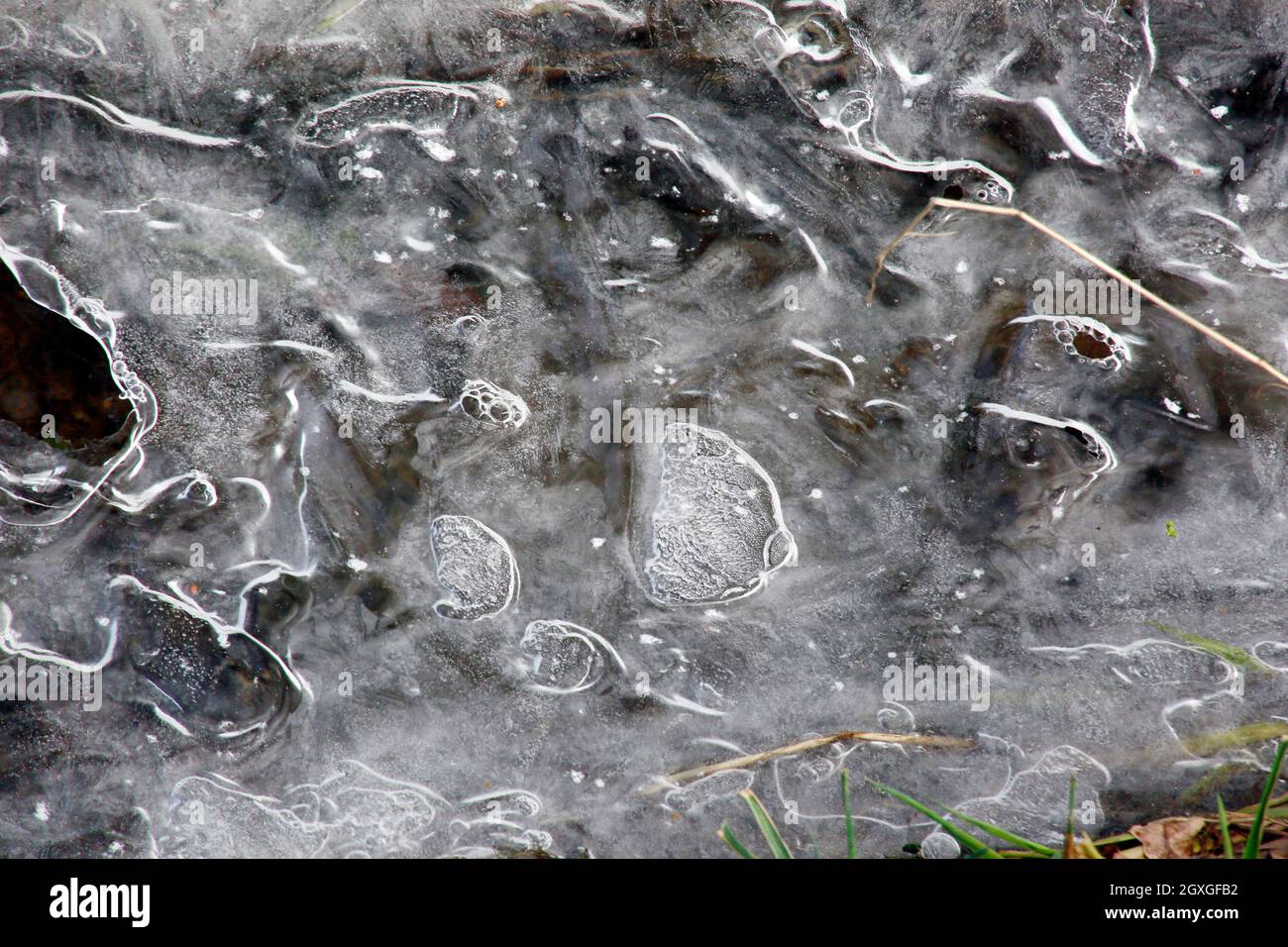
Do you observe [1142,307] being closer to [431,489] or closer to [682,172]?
[682,172]

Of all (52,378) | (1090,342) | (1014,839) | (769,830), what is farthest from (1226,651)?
(52,378)

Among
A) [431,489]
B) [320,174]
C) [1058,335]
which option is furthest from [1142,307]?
[320,174]

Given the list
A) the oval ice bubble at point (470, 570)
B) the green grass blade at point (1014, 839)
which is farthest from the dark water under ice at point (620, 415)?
the green grass blade at point (1014, 839)

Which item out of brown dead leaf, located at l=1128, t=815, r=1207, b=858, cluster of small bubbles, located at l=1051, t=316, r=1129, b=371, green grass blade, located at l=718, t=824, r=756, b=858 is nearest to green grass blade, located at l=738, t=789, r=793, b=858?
green grass blade, located at l=718, t=824, r=756, b=858

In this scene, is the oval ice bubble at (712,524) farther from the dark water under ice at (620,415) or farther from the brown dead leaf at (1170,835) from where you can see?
the brown dead leaf at (1170,835)

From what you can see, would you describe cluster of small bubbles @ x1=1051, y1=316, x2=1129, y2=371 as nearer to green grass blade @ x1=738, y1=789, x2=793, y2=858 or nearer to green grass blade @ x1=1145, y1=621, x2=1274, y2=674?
green grass blade @ x1=1145, y1=621, x2=1274, y2=674
